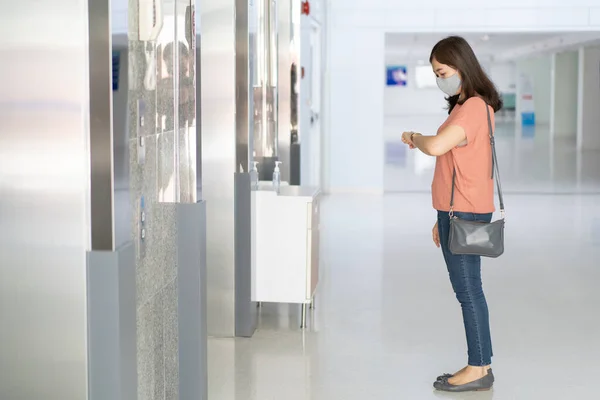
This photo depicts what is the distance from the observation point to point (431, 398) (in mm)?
4805

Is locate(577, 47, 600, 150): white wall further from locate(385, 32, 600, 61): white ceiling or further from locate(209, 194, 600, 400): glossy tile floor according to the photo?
locate(209, 194, 600, 400): glossy tile floor

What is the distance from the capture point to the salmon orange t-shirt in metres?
4.58

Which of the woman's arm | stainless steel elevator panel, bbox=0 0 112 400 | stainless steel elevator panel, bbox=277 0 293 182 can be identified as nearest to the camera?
stainless steel elevator panel, bbox=0 0 112 400

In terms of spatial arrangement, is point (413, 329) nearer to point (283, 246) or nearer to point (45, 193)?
point (283, 246)

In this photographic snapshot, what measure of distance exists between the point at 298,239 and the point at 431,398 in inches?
65.3

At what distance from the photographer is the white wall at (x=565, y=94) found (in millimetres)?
28375

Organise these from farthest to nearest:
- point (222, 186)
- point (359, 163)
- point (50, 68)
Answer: point (359, 163) < point (222, 186) < point (50, 68)

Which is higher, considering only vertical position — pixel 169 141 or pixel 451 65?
pixel 451 65

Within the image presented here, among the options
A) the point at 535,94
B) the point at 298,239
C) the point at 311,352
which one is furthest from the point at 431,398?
the point at 535,94

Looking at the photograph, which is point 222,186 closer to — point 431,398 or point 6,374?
point 431,398

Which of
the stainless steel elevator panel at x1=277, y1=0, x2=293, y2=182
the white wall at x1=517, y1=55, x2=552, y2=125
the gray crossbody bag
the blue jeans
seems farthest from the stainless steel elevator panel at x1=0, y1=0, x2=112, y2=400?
the white wall at x1=517, y1=55, x2=552, y2=125

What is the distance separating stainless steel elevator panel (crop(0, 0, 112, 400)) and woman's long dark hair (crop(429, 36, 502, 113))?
210cm

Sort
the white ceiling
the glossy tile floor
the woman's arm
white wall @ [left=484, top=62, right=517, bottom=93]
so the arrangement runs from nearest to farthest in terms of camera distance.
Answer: the woman's arm → the glossy tile floor → the white ceiling → white wall @ [left=484, top=62, right=517, bottom=93]

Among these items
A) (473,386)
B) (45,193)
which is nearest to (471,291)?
(473,386)
